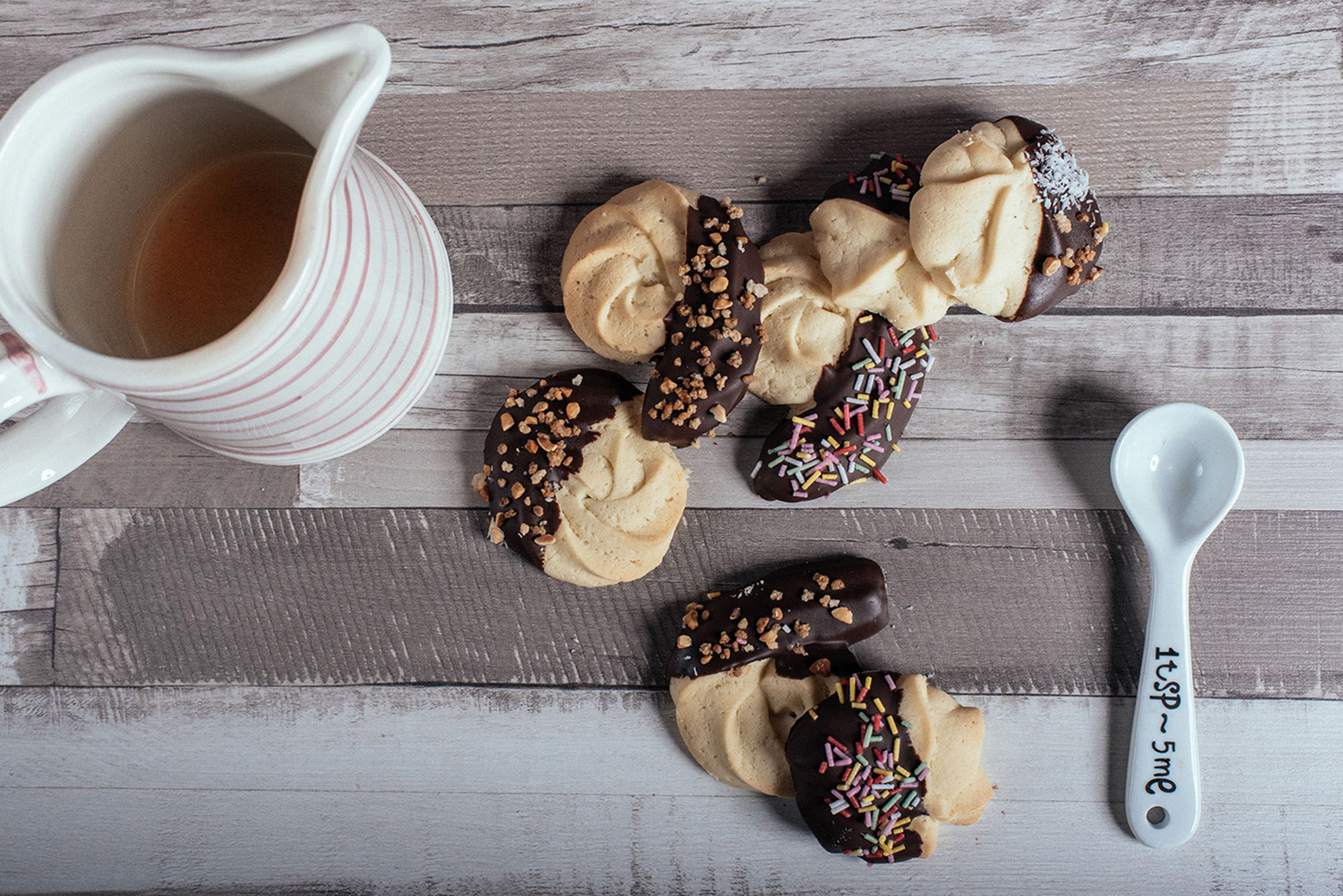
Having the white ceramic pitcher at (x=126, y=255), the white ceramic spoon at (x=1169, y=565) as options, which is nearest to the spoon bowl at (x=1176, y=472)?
the white ceramic spoon at (x=1169, y=565)

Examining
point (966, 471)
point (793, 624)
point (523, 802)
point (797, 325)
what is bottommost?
point (523, 802)

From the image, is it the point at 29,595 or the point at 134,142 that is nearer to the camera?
the point at 134,142

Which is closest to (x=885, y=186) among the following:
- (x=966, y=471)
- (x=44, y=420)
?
(x=966, y=471)

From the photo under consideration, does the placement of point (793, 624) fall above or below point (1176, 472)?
below

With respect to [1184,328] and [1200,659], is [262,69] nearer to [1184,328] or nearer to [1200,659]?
[1184,328]

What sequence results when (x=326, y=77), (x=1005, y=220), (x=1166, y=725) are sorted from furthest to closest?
(x=1166, y=725) < (x=1005, y=220) < (x=326, y=77)

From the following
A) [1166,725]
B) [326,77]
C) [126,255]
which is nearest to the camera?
[326,77]

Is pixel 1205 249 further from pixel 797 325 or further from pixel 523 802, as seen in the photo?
pixel 523 802
